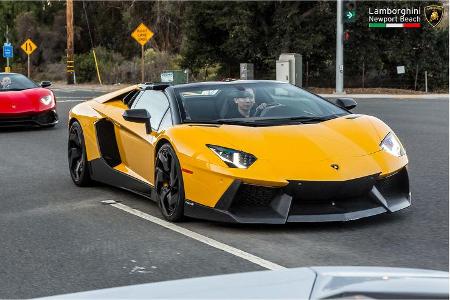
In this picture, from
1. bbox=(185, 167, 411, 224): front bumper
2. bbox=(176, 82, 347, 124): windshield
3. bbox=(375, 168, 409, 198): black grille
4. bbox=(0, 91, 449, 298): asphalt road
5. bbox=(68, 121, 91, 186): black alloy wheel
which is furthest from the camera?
bbox=(68, 121, 91, 186): black alloy wheel

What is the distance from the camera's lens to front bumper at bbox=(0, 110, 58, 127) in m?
15.9

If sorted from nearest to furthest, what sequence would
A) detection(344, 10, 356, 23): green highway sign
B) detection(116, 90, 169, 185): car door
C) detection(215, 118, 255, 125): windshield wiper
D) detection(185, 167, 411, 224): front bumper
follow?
detection(185, 167, 411, 224): front bumper → detection(215, 118, 255, 125): windshield wiper → detection(116, 90, 169, 185): car door → detection(344, 10, 356, 23): green highway sign

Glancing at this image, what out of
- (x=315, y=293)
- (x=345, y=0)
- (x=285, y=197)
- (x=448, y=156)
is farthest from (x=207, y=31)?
(x=315, y=293)

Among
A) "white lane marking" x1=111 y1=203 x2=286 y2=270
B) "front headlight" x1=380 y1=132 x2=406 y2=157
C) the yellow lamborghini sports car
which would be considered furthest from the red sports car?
"front headlight" x1=380 y1=132 x2=406 y2=157

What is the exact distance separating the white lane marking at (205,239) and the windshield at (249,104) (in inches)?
37.8

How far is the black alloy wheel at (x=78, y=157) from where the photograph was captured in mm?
8867

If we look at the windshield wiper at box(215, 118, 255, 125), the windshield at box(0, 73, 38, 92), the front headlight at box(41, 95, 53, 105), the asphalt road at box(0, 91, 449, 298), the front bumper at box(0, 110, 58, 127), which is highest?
the windshield at box(0, 73, 38, 92)

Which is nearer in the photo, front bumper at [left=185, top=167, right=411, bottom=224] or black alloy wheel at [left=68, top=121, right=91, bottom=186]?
front bumper at [left=185, top=167, right=411, bottom=224]

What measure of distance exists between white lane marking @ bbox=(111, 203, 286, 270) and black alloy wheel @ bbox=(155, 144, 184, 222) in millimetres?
112

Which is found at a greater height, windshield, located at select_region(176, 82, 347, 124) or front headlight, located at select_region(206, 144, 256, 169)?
windshield, located at select_region(176, 82, 347, 124)

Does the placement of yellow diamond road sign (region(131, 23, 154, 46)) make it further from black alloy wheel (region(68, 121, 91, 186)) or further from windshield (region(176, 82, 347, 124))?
windshield (region(176, 82, 347, 124))

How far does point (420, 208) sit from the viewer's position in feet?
23.9

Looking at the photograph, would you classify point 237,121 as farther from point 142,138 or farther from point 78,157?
point 78,157

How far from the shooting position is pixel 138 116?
7.30 metres
